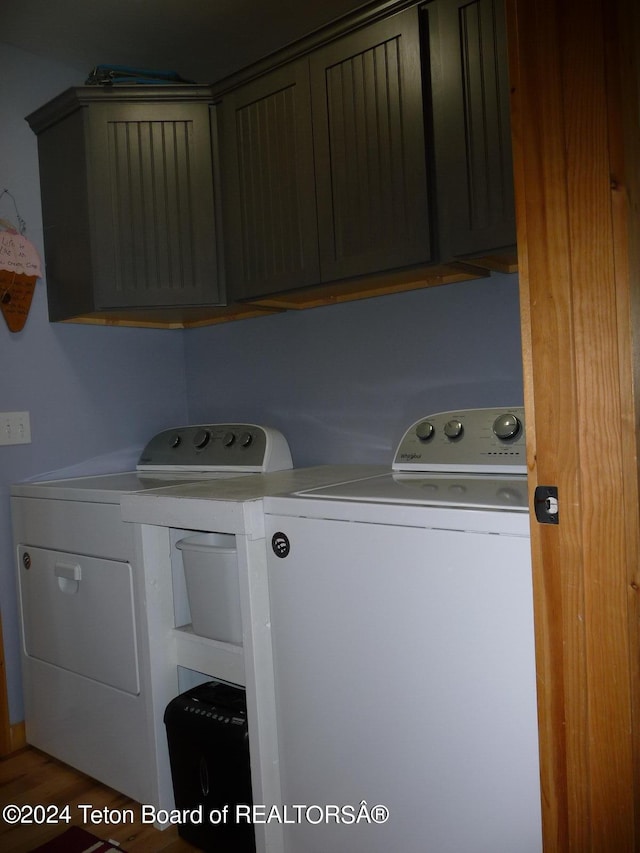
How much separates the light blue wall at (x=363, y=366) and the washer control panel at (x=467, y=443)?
0.53 feet

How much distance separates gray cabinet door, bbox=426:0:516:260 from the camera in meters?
1.58

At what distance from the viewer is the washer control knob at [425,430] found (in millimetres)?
1912

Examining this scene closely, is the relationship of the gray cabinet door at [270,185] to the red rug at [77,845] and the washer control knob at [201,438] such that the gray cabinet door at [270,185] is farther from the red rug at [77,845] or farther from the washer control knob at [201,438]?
the red rug at [77,845]

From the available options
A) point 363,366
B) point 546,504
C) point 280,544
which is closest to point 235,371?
point 363,366

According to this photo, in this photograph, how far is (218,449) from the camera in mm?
2387

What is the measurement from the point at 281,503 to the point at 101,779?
116 centimetres

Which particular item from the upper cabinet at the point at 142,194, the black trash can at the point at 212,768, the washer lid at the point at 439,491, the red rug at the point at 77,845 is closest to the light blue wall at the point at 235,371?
the upper cabinet at the point at 142,194

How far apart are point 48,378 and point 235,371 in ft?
2.24

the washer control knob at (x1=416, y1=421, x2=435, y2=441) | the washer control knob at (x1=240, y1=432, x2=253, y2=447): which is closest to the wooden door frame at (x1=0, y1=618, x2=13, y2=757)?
the washer control knob at (x1=240, y1=432, x2=253, y2=447)

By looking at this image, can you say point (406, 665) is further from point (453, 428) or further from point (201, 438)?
point (201, 438)

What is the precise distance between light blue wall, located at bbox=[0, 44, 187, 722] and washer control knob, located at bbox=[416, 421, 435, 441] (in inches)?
49.7

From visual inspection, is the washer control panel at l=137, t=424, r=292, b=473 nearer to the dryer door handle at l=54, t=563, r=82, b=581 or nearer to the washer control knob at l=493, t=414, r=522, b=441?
the dryer door handle at l=54, t=563, r=82, b=581

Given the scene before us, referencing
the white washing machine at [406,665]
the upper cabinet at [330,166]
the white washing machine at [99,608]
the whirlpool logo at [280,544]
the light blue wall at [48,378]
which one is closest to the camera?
the white washing machine at [406,665]

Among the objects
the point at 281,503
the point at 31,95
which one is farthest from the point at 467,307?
the point at 31,95
